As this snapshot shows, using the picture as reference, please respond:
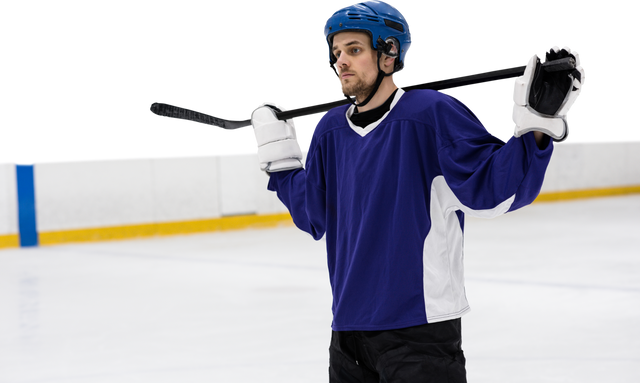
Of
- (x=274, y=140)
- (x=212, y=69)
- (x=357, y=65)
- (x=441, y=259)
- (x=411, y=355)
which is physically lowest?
(x=411, y=355)

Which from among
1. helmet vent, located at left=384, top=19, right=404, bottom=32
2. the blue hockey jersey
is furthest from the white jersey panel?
helmet vent, located at left=384, top=19, right=404, bottom=32

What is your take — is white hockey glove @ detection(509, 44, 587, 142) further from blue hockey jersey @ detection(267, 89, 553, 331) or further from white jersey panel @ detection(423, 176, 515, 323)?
white jersey panel @ detection(423, 176, 515, 323)

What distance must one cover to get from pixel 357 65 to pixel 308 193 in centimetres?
31

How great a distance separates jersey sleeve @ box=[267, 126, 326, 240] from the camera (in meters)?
1.63

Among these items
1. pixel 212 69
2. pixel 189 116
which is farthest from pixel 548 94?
pixel 212 69

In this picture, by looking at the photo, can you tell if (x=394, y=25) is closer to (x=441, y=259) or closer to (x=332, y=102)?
(x=332, y=102)

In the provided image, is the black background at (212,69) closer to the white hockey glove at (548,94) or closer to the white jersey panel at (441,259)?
the white jersey panel at (441,259)

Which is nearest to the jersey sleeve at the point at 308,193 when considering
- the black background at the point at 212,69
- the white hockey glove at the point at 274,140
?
the white hockey glove at the point at 274,140

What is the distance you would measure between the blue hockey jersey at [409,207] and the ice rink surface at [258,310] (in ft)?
5.16

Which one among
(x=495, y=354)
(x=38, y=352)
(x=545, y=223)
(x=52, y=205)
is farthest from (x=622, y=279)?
(x=52, y=205)

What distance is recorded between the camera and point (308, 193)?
1.65 metres

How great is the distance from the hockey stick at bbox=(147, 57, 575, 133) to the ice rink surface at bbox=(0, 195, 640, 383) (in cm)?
127

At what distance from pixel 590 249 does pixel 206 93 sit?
5.00 m

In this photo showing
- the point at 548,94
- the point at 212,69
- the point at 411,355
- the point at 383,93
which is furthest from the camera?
the point at 212,69
